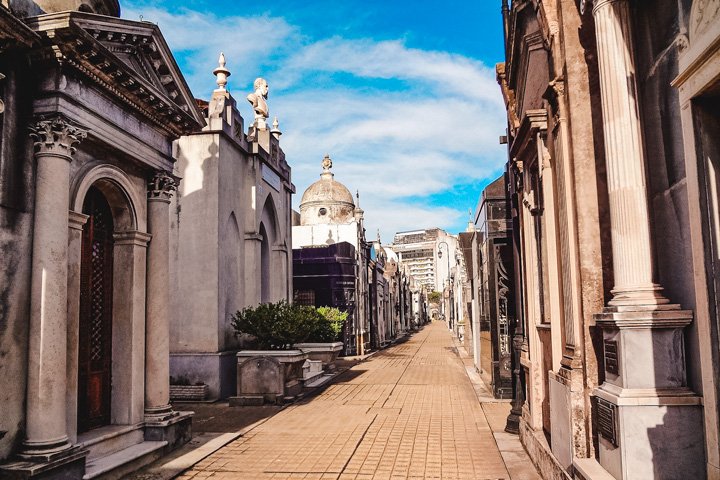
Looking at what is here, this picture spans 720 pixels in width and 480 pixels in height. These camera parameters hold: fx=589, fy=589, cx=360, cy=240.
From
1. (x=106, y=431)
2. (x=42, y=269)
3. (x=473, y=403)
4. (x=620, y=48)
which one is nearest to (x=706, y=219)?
(x=620, y=48)

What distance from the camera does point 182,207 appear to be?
1430cm

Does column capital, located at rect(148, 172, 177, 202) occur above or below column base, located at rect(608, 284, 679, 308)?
above

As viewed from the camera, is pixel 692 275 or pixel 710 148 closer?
pixel 710 148

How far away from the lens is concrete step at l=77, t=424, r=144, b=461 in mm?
7270

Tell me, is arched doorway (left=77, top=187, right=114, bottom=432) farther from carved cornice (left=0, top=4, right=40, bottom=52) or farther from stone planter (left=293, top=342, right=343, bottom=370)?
stone planter (left=293, top=342, right=343, bottom=370)

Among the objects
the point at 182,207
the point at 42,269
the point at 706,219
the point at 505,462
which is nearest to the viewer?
the point at 706,219

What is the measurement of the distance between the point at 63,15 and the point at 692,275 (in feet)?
→ 21.9

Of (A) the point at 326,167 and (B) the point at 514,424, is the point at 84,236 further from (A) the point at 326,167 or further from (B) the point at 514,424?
(A) the point at 326,167

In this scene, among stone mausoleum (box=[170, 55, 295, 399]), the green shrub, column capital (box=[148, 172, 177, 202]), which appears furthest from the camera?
the green shrub

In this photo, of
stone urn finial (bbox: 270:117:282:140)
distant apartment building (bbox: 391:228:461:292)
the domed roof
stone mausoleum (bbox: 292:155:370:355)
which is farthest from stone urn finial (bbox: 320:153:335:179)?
distant apartment building (bbox: 391:228:461:292)

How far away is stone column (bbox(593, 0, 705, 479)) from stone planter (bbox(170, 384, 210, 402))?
10.4 metres

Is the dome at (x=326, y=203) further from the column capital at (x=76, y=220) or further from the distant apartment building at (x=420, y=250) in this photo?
the distant apartment building at (x=420, y=250)

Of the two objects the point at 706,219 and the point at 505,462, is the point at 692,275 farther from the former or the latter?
the point at 505,462

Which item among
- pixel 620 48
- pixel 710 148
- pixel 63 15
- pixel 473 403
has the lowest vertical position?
pixel 473 403
